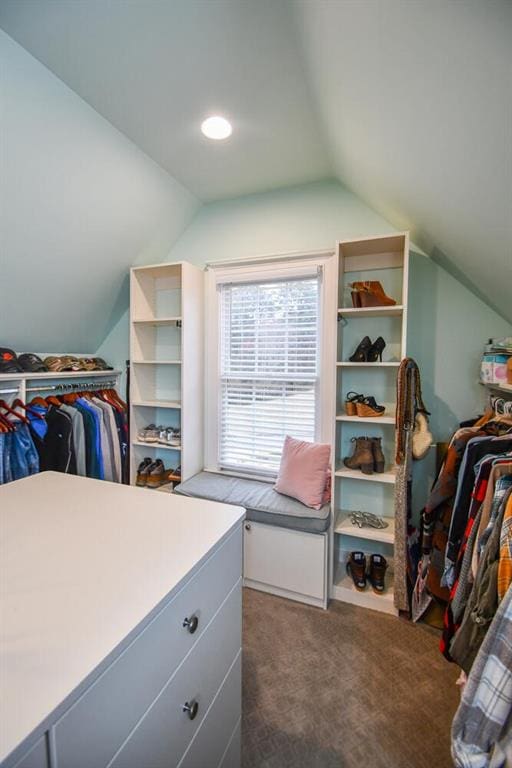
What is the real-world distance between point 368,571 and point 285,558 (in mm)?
568

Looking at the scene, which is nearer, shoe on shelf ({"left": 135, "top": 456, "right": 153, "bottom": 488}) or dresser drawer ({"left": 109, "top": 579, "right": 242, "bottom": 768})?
dresser drawer ({"left": 109, "top": 579, "right": 242, "bottom": 768})

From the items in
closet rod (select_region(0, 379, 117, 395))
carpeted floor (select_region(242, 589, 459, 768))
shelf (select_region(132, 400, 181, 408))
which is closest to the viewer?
carpeted floor (select_region(242, 589, 459, 768))

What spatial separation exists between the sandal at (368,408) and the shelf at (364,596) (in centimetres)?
110

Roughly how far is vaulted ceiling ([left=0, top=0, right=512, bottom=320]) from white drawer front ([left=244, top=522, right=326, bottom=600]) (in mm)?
1781

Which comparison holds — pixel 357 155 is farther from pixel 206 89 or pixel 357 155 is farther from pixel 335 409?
pixel 335 409

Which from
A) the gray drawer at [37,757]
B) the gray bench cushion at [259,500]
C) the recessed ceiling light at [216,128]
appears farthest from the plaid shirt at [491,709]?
the recessed ceiling light at [216,128]

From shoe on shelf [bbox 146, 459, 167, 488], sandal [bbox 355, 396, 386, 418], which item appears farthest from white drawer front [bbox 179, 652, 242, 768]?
shoe on shelf [bbox 146, 459, 167, 488]

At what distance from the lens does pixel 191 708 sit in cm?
87

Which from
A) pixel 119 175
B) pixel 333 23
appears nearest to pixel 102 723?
pixel 333 23

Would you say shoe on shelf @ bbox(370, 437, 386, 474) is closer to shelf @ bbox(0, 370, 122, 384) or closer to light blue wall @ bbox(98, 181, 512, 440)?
light blue wall @ bbox(98, 181, 512, 440)

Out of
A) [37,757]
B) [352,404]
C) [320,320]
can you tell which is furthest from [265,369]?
[37,757]

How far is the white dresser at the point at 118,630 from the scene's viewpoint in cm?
54

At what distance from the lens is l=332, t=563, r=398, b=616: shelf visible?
2.06m

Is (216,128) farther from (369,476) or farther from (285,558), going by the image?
(285,558)
